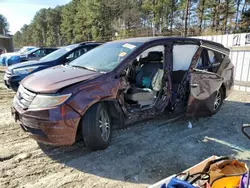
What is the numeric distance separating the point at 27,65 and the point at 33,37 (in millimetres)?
70488

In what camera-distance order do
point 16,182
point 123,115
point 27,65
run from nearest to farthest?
point 16,182 < point 123,115 < point 27,65

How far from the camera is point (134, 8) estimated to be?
34.5m

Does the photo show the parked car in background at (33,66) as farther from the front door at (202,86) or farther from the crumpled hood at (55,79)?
the front door at (202,86)

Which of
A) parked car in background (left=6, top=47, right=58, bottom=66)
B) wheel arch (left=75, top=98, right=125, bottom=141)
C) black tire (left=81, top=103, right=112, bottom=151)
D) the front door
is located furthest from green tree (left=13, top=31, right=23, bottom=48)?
black tire (left=81, top=103, right=112, bottom=151)

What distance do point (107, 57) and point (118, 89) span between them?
723 mm

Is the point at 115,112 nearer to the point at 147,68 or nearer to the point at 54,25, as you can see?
the point at 147,68

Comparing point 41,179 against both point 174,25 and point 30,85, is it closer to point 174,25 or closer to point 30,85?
point 30,85

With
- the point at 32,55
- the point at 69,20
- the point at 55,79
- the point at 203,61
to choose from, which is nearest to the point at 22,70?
the point at 55,79

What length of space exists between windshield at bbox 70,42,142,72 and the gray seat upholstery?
0.65 meters

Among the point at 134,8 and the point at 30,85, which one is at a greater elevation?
the point at 134,8

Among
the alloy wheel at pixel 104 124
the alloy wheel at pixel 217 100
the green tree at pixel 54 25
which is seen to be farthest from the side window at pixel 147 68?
the green tree at pixel 54 25

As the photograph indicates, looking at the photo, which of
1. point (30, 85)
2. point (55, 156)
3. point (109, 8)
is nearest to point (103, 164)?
point (55, 156)

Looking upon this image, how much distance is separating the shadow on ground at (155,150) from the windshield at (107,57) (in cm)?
121

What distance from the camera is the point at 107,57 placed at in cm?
348
